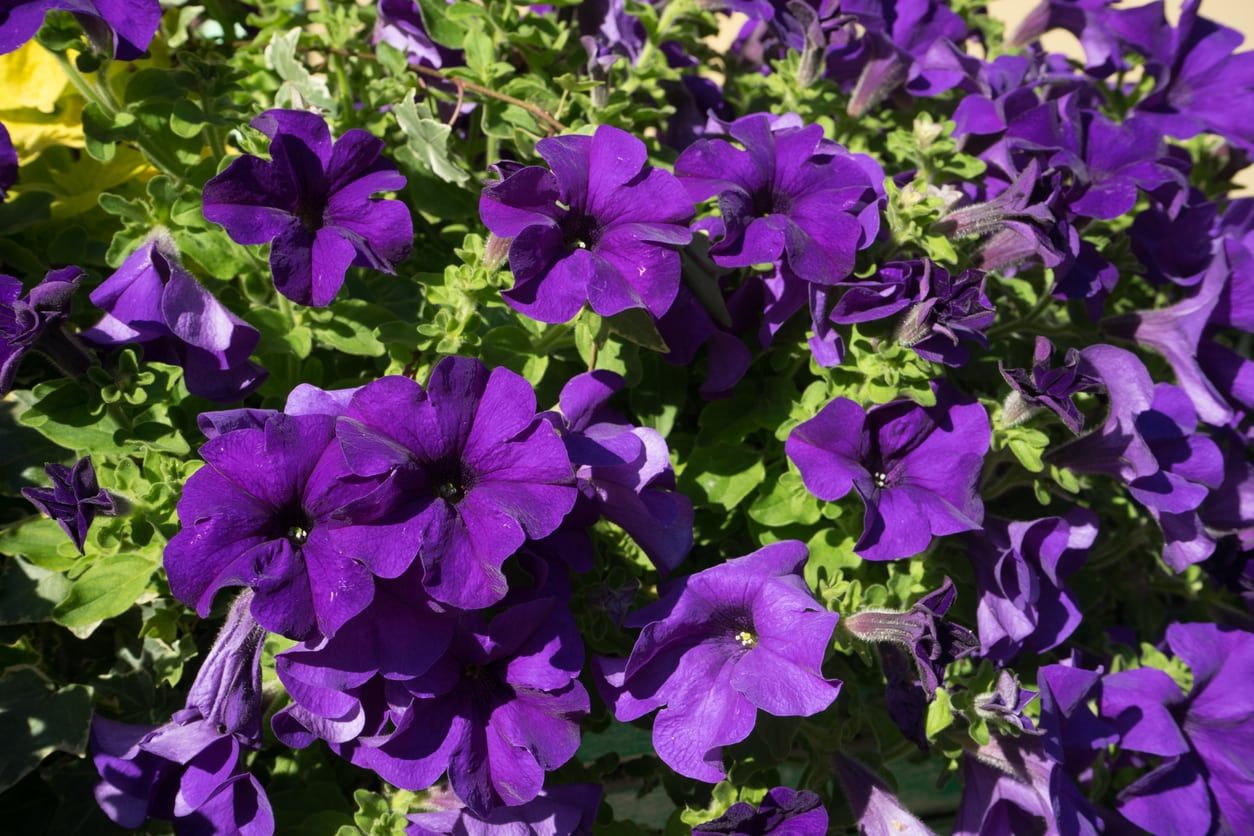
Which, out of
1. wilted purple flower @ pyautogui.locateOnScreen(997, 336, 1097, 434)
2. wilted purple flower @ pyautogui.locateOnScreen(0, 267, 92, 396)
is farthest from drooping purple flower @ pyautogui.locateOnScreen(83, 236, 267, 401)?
wilted purple flower @ pyautogui.locateOnScreen(997, 336, 1097, 434)

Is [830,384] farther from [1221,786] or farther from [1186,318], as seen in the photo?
[1221,786]

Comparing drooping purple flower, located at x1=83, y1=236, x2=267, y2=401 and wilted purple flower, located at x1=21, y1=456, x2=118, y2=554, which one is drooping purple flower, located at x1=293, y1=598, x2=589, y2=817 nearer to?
wilted purple flower, located at x1=21, y1=456, x2=118, y2=554

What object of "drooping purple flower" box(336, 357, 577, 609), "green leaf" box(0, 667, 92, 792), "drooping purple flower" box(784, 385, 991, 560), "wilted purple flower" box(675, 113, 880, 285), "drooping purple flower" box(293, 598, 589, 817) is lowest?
"green leaf" box(0, 667, 92, 792)

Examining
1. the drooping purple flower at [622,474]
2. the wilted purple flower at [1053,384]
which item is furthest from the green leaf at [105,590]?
the wilted purple flower at [1053,384]

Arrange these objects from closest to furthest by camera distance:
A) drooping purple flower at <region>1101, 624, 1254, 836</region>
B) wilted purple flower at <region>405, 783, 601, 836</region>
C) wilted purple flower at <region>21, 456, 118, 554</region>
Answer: wilted purple flower at <region>21, 456, 118, 554</region> < wilted purple flower at <region>405, 783, 601, 836</region> < drooping purple flower at <region>1101, 624, 1254, 836</region>

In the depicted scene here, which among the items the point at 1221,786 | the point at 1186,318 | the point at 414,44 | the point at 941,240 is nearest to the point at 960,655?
the point at 941,240

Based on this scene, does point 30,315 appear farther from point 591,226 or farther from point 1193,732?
point 1193,732

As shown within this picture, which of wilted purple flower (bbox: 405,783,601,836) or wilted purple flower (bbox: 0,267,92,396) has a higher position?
wilted purple flower (bbox: 0,267,92,396)
